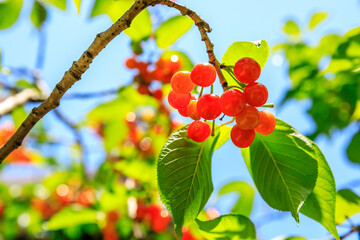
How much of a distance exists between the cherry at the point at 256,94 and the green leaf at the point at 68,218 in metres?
1.44

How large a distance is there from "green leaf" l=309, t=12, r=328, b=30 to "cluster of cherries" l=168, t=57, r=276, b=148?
202 cm

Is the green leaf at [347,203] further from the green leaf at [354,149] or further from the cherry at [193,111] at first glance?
the cherry at [193,111]

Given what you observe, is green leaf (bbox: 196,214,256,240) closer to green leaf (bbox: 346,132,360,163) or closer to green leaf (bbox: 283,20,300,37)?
green leaf (bbox: 346,132,360,163)

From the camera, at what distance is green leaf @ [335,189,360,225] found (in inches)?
40.2

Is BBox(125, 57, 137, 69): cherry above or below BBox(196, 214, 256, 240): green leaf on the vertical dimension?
above

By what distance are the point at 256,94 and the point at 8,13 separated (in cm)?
142

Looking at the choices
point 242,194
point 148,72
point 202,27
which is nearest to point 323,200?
point 202,27

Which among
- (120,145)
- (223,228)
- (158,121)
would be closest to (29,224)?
(120,145)

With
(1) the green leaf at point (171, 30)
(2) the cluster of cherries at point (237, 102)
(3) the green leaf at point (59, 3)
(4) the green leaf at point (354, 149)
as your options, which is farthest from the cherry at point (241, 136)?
(3) the green leaf at point (59, 3)

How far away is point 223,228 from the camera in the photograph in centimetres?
89

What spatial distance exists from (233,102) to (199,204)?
9.1 inches

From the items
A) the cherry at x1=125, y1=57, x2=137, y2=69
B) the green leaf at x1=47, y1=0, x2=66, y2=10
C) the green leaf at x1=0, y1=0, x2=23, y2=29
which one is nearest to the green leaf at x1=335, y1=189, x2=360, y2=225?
the cherry at x1=125, y1=57, x2=137, y2=69

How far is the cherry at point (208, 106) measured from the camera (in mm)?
701

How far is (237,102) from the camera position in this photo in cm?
68
